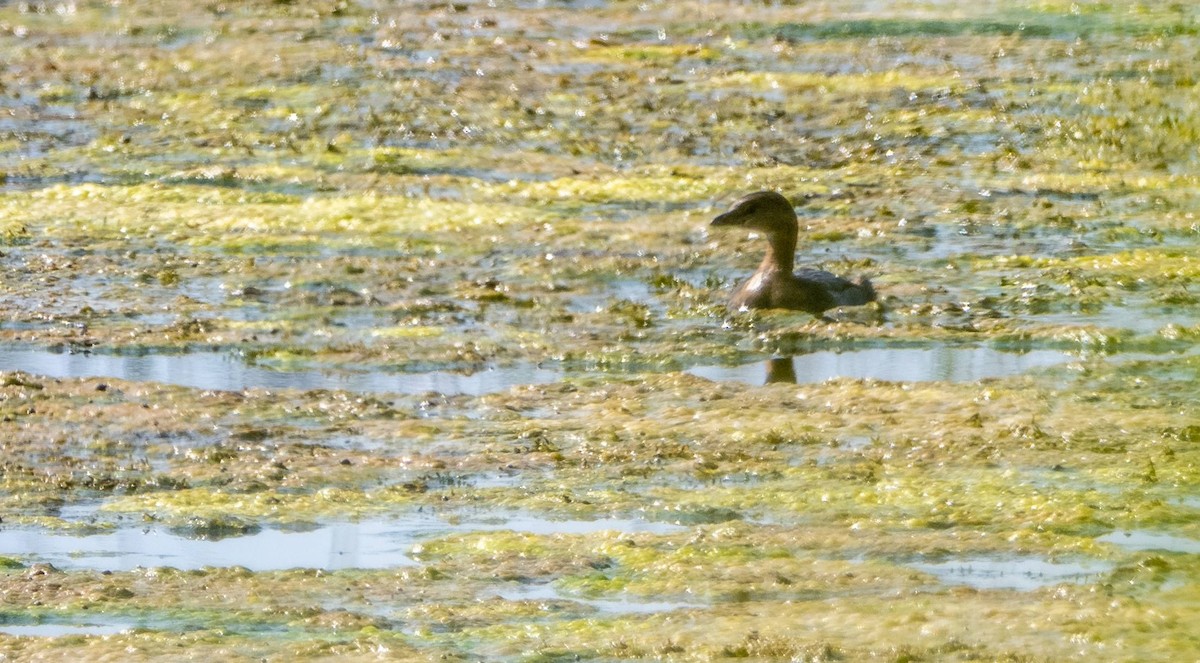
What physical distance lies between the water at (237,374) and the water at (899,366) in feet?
2.42

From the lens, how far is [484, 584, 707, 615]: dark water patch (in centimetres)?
523

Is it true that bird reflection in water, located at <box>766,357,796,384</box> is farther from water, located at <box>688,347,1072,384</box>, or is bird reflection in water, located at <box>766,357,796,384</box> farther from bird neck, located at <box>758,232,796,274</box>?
bird neck, located at <box>758,232,796,274</box>

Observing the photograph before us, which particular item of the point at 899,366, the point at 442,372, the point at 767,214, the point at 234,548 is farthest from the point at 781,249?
the point at 234,548

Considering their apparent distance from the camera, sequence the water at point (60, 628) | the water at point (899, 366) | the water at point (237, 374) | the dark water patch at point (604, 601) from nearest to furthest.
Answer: the water at point (60, 628) < the dark water patch at point (604, 601) < the water at point (237, 374) < the water at point (899, 366)

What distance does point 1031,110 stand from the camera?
1297cm

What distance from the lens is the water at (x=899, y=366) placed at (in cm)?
788

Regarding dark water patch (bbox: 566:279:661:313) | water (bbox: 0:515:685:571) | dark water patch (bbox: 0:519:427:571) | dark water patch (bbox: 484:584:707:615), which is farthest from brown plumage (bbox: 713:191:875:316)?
dark water patch (bbox: 484:584:707:615)

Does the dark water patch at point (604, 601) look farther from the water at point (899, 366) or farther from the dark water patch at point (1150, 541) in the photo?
the water at point (899, 366)

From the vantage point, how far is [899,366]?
8.07 m

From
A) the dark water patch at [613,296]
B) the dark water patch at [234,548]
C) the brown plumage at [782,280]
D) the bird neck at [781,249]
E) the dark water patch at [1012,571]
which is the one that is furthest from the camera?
the bird neck at [781,249]

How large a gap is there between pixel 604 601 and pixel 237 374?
2916mm

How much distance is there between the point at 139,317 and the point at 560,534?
3443mm

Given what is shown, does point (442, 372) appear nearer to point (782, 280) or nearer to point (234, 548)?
point (782, 280)

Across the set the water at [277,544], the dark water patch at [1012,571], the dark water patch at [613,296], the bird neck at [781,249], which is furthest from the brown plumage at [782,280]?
the dark water patch at [1012,571]
